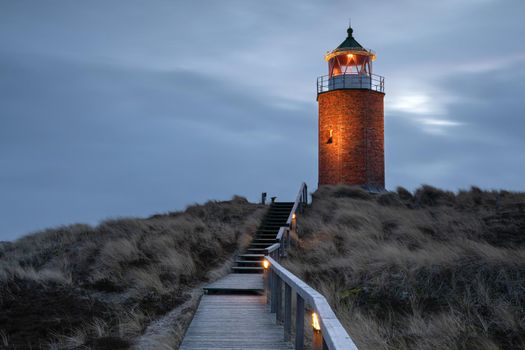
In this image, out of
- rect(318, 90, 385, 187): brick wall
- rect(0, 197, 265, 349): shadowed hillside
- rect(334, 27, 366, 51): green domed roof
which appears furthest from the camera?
rect(334, 27, 366, 51): green domed roof

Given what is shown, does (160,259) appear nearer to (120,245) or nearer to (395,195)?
(120,245)

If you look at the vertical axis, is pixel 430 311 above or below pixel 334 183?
below

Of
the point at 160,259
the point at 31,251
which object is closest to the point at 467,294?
the point at 160,259

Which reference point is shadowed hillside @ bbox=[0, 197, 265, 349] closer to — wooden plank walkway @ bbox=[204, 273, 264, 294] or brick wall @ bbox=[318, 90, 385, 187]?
wooden plank walkway @ bbox=[204, 273, 264, 294]

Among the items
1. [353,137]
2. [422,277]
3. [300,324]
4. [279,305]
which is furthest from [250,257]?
[353,137]

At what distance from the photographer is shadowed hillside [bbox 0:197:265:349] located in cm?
893

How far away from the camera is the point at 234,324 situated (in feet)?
25.9

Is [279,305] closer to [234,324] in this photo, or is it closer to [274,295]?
[274,295]

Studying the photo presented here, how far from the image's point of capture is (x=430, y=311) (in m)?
9.25

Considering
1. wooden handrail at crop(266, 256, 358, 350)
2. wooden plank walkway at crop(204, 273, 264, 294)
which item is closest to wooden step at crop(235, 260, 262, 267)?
wooden plank walkway at crop(204, 273, 264, 294)

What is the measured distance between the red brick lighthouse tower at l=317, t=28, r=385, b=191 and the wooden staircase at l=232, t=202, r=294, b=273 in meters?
8.81

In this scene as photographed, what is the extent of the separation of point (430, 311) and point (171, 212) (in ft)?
57.2

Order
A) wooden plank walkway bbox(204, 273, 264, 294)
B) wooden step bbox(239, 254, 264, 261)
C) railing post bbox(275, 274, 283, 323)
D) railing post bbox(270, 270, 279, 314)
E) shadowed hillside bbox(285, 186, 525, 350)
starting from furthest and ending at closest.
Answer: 1. wooden step bbox(239, 254, 264, 261)
2. wooden plank walkway bbox(204, 273, 264, 294)
3. railing post bbox(270, 270, 279, 314)
4. railing post bbox(275, 274, 283, 323)
5. shadowed hillside bbox(285, 186, 525, 350)

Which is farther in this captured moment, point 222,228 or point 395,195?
point 395,195
